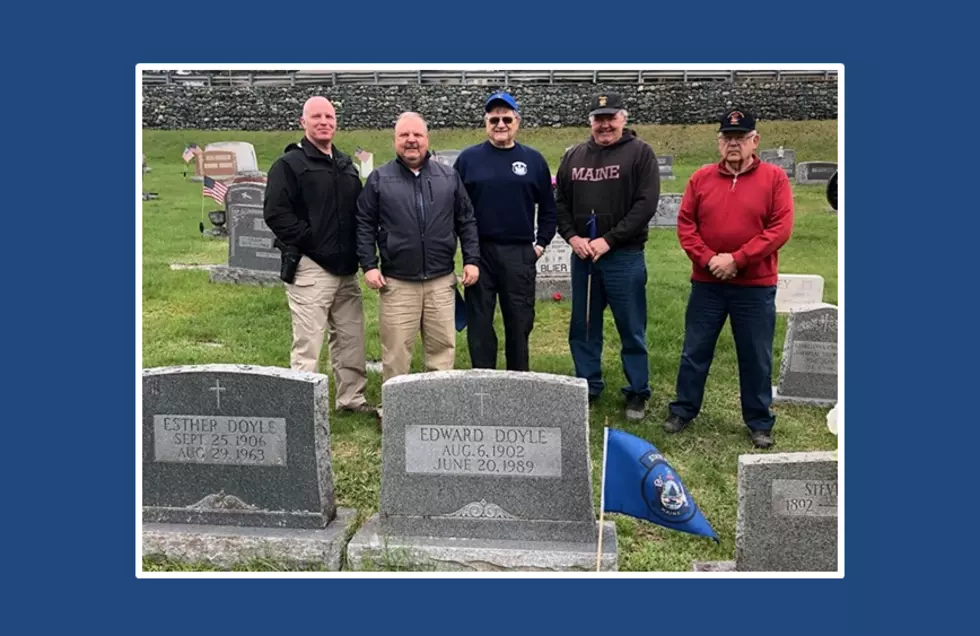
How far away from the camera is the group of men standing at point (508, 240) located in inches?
215

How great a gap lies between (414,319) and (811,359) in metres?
3.29

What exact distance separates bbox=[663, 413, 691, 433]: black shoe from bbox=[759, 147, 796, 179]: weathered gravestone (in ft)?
49.2

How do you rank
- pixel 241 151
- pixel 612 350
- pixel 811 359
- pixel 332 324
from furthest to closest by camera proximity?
pixel 241 151
pixel 612 350
pixel 811 359
pixel 332 324

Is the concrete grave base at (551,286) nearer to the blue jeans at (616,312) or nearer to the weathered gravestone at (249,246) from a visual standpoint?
the weathered gravestone at (249,246)

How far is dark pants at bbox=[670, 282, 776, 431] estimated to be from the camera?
18.5 feet

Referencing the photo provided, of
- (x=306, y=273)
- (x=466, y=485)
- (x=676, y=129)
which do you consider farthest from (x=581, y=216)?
(x=676, y=129)

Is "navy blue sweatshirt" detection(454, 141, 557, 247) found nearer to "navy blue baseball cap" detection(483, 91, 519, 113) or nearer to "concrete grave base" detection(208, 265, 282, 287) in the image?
"navy blue baseball cap" detection(483, 91, 519, 113)

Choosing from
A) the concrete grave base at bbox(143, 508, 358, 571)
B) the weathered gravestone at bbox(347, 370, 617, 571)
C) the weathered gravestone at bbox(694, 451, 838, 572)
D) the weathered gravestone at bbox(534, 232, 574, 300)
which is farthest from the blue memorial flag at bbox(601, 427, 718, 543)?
the weathered gravestone at bbox(534, 232, 574, 300)

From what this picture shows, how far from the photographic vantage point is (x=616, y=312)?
6234mm

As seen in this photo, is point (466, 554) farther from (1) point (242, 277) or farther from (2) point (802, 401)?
(1) point (242, 277)

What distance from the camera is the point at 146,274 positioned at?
11.2 m

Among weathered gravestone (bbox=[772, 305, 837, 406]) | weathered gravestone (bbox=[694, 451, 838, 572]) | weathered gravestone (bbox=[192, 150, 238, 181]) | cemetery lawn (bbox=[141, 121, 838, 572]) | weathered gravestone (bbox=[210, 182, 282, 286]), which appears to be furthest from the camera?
weathered gravestone (bbox=[192, 150, 238, 181])

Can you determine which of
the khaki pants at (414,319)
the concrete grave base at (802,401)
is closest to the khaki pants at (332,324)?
the khaki pants at (414,319)

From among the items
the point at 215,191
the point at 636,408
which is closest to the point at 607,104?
the point at 636,408
